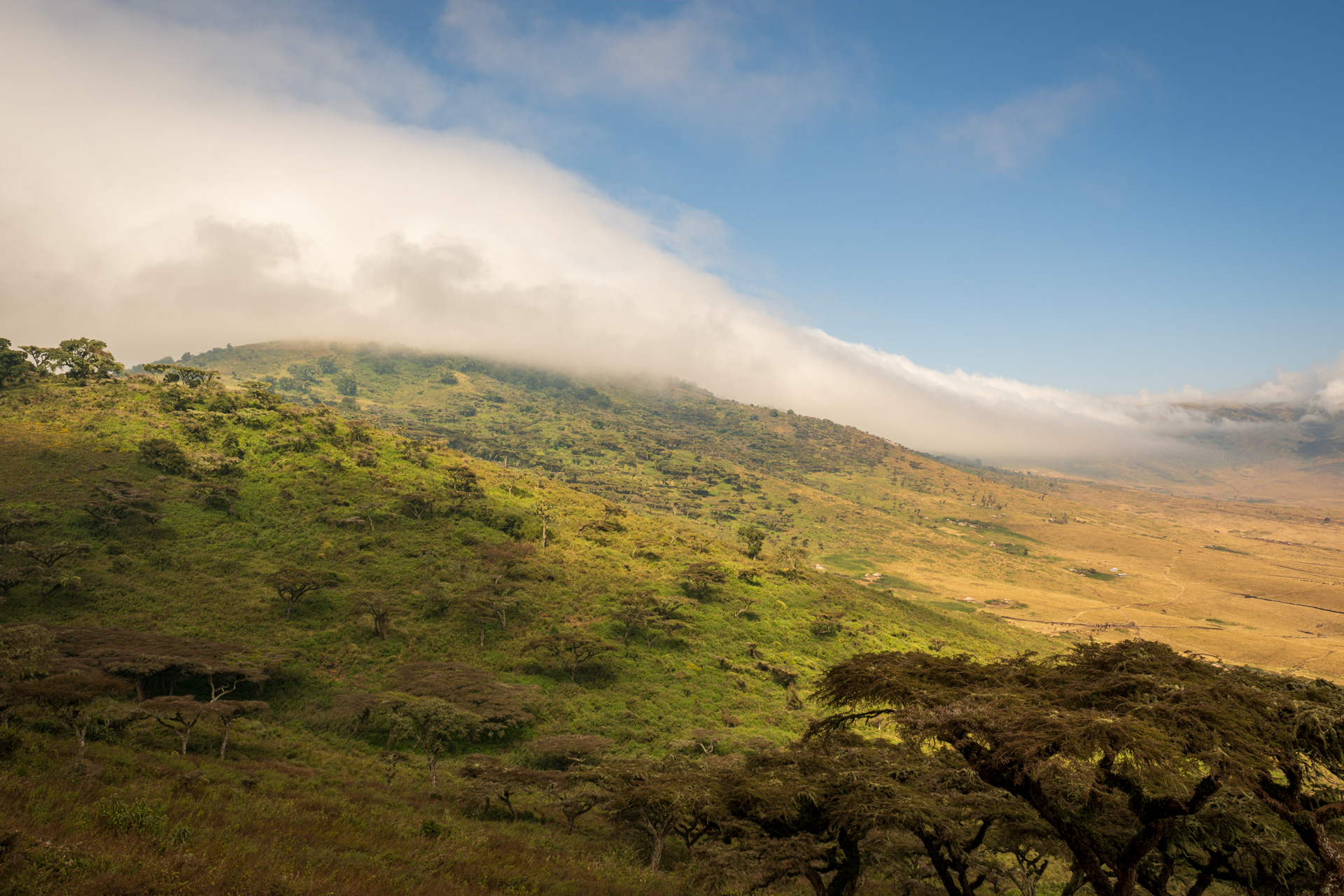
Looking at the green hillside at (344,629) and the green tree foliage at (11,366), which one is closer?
the green hillside at (344,629)

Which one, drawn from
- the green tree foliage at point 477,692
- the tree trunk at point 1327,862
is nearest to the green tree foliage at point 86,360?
the green tree foliage at point 477,692

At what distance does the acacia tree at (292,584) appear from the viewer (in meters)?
49.6

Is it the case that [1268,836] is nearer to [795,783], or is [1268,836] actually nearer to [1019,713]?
[1019,713]

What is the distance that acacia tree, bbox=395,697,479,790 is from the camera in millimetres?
33969

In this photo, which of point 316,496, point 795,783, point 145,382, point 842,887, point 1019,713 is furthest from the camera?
point 145,382

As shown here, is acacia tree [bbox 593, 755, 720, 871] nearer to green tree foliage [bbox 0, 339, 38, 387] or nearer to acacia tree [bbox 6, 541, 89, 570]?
acacia tree [bbox 6, 541, 89, 570]

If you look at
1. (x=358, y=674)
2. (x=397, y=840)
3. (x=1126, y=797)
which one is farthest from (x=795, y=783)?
(x=358, y=674)

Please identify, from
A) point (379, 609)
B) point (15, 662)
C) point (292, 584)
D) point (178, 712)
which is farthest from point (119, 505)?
point (15, 662)

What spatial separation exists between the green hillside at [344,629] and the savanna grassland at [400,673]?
269 mm

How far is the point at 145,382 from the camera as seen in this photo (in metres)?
88.4

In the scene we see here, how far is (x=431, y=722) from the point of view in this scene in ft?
111

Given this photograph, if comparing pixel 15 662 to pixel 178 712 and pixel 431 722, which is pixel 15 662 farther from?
pixel 431 722

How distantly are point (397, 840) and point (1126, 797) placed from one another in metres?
25.2

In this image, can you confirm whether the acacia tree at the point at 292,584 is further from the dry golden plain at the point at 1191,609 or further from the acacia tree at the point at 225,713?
the dry golden plain at the point at 1191,609
